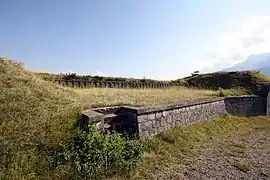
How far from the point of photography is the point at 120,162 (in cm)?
519

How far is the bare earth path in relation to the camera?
18.0ft

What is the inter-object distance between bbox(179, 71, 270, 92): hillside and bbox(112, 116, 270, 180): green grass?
12725mm

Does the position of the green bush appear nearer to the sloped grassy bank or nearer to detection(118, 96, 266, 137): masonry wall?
the sloped grassy bank

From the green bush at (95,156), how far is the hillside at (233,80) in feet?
62.9

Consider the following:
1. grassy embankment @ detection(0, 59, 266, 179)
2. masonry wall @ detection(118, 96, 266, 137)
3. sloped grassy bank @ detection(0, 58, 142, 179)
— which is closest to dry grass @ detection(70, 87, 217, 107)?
grassy embankment @ detection(0, 59, 266, 179)

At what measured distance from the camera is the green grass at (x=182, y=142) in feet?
18.5

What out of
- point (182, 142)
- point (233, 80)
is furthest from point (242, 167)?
point (233, 80)

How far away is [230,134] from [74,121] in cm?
629

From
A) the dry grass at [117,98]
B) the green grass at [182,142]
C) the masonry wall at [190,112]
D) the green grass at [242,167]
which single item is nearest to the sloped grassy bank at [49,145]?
the green grass at [182,142]

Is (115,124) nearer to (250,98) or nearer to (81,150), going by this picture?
(81,150)

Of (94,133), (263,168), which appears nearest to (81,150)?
(94,133)

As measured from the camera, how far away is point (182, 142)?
734cm

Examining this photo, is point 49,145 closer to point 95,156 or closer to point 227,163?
point 95,156

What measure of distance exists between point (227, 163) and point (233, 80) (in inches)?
850
